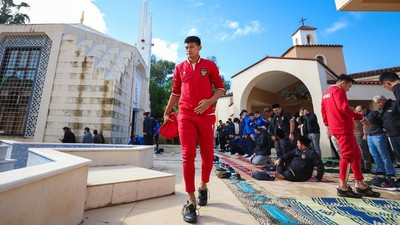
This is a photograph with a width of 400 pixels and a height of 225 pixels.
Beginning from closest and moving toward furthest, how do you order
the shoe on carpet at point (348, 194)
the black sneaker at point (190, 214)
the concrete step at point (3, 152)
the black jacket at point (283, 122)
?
the black sneaker at point (190, 214) < the shoe on carpet at point (348, 194) < the concrete step at point (3, 152) < the black jacket at point (283, 122)

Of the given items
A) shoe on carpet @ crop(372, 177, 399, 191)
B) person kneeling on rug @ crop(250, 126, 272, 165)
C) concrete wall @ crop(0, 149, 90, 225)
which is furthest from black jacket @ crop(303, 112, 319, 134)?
concrete wall @ crop(0, 149, 90, 225)

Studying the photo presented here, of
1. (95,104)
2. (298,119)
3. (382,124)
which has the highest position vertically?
(95,104)

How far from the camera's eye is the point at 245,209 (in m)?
2.03

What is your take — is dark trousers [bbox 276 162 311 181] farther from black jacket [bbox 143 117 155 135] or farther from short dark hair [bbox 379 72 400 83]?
black jacket [bbox 143 117 155 135]

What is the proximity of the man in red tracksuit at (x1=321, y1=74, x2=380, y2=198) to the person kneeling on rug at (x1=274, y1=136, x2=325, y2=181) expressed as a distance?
0.93m

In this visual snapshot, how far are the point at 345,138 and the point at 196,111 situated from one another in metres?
2.27

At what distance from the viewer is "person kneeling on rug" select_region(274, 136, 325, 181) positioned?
362 centimetres

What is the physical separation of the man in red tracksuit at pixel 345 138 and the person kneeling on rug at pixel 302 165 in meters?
0.93

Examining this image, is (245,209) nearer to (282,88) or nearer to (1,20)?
(282,88)

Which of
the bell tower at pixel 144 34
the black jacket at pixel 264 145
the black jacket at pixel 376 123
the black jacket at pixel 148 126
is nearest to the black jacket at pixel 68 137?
the black jacket at pixel 148 126

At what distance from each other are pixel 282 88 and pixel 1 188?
16.3 metres

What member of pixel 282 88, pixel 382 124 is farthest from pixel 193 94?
pixel 282 88

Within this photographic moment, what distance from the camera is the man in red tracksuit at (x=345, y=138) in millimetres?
2637

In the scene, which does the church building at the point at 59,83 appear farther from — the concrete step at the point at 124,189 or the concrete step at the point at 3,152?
the concrete step at the point at 124,189
